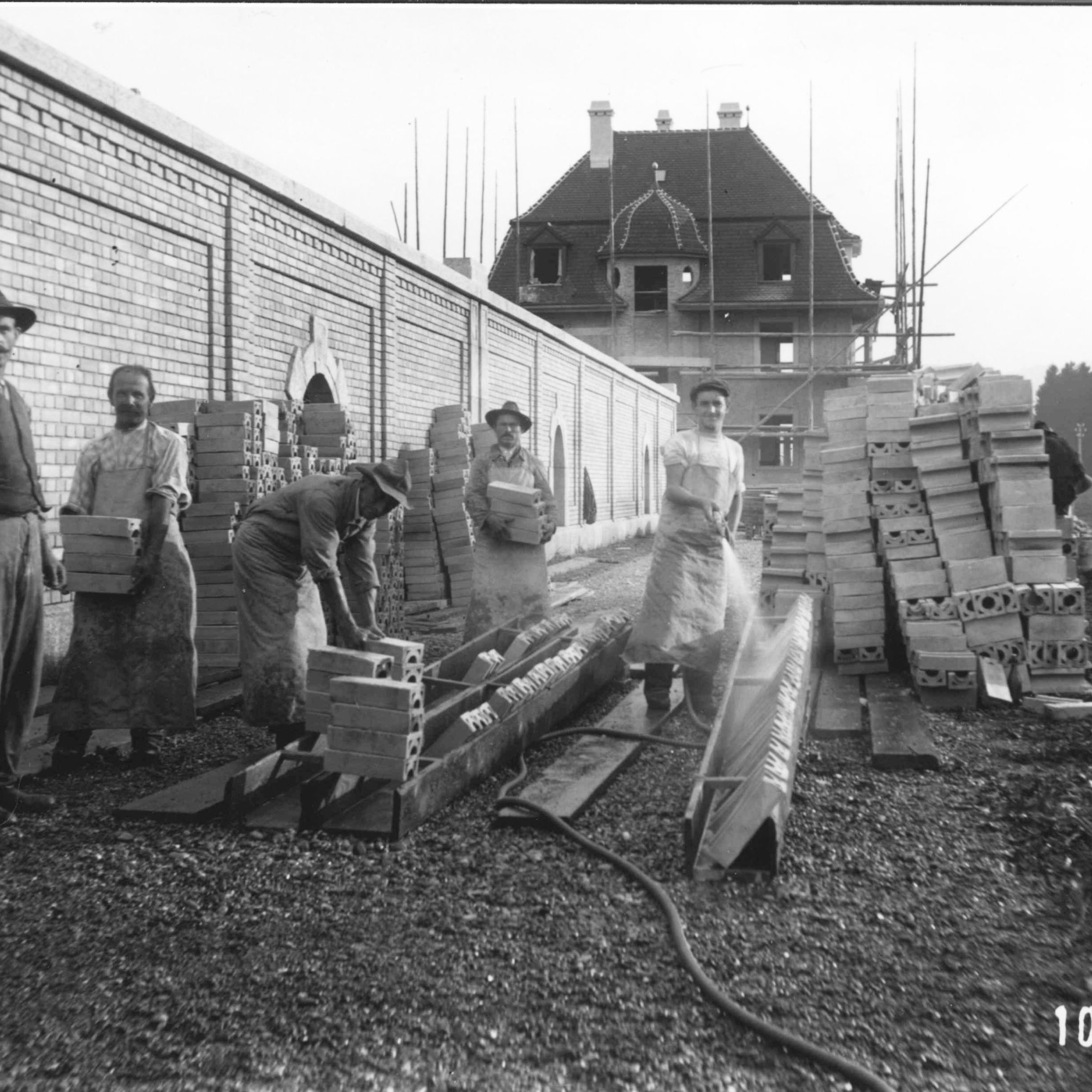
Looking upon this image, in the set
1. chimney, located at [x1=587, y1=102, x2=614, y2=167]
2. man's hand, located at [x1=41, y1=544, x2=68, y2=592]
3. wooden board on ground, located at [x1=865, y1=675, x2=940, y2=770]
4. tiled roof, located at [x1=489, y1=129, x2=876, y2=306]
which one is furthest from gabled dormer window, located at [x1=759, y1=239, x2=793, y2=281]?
man's hand, located at [x1=41, y1=544, x2=68, y2=592]

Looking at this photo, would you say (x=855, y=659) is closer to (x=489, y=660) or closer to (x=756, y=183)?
(x=489, y=660)

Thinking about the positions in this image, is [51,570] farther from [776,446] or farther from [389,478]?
[776,446]

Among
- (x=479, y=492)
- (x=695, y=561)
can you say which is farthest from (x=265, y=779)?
(x=479, y=492)

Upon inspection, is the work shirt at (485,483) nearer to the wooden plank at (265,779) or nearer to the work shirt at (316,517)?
the work shirt at (316,517)

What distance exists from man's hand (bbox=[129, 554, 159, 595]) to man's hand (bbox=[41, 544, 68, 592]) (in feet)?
1.46

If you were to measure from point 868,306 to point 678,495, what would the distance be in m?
32.9

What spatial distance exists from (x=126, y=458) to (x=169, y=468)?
26cm

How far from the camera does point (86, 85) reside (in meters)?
8.23

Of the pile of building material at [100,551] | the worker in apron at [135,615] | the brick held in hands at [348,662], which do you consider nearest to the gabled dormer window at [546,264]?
the worker in apron at [135,615]

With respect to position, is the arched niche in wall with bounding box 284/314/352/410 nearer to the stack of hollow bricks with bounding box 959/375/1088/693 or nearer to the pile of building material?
the pile of building material

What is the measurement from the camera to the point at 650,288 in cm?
3897

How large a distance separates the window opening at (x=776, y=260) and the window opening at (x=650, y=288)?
11.6 feet

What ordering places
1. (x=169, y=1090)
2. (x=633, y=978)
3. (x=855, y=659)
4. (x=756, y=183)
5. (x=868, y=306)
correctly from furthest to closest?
1. (x=756, y=183)
2. (x=868, y=306)
3. (x=855, y=659)
4. (x=633, y=978)
5. (x=169, y=1090)

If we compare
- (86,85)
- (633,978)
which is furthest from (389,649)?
(86,85)
